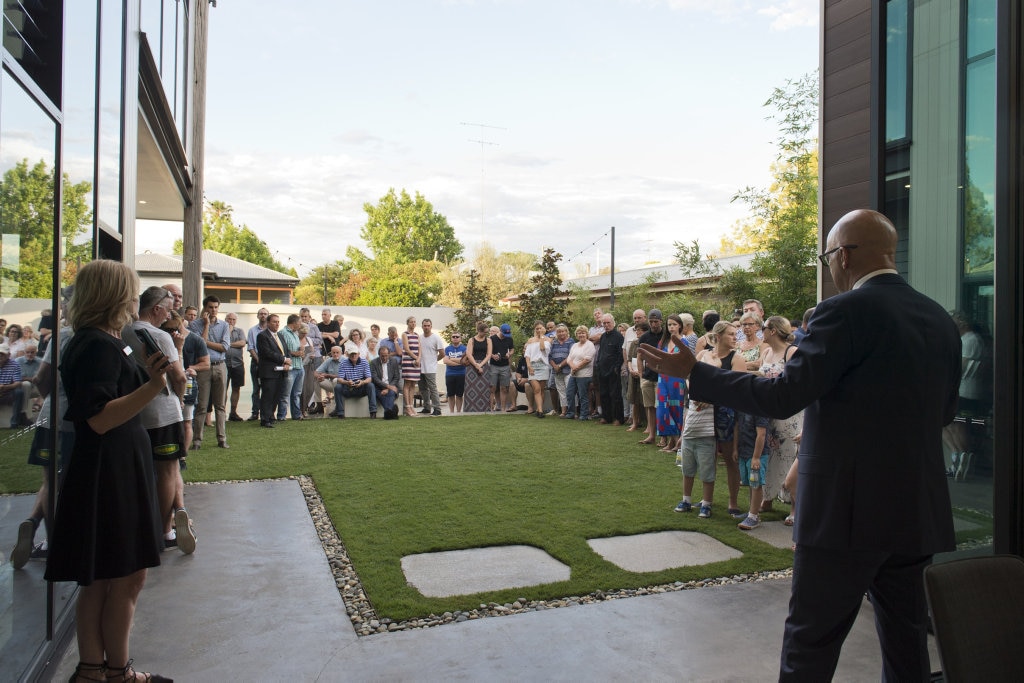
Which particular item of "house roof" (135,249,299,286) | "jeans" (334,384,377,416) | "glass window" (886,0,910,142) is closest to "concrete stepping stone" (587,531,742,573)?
"glass window" (886,0,910,142)

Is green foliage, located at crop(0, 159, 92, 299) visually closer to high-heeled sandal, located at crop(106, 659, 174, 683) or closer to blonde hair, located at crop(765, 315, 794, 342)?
high-heeled sandal, located at crop(106, 659, 174, 683)

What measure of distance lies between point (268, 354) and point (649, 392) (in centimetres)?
580

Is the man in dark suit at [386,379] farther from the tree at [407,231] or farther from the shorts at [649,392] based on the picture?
the tree at [407,231]

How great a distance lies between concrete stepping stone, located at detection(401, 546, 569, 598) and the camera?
391cm

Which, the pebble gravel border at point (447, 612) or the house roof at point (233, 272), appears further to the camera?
the house roof at point (233, 272)

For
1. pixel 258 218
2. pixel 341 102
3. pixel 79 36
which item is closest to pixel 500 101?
pixel 341 102

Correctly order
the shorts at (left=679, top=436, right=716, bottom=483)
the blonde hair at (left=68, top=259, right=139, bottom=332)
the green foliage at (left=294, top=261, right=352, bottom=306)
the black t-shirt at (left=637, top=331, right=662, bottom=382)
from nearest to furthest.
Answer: the blonde hair at (left=68, top=259, right=139, bottom=332), the shorts at (left=679, top=436, right=716, bottom=483), the black t-shirt at (left=637, top=331, right=662, bottom=382), the green foliage at (left=294, top=261, right=352, bottom=306)

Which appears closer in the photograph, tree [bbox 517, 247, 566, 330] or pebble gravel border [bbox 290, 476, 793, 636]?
pebble gravel border [bbox 290, 476, 793, 636]

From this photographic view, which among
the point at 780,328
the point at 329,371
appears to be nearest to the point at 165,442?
the point at 780,328

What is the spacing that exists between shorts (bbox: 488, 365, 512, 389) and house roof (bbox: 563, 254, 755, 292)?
10.1 metres

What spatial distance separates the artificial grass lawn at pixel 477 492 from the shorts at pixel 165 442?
127 centimetres

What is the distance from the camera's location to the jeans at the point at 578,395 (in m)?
11.6

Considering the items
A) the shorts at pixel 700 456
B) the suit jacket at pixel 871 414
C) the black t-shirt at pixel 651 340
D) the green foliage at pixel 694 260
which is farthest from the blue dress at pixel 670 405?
the green foliage at pixel 694 260

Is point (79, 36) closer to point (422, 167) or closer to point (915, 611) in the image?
point (915, 611)
